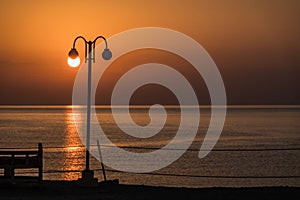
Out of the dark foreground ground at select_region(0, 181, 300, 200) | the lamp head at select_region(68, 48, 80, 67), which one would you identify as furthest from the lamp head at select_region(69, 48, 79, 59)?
the dark foreground ground at select_region(0, 181, 300, 200)

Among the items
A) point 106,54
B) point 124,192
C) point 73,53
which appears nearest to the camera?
point 124,192

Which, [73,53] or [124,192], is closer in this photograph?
[124,192]

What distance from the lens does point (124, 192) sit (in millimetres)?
A: 18453

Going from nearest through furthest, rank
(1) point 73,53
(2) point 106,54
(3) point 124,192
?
(3) point 124,192 → (1) point 73,53 → (2) point 106,54

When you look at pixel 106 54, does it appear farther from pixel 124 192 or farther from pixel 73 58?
pixel 124 192

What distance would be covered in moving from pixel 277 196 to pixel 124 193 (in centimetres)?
434

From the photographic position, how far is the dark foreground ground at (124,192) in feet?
57.5

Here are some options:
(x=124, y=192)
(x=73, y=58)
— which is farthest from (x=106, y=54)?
(x=124, y=192)

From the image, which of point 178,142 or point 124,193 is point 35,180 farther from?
point 178,142

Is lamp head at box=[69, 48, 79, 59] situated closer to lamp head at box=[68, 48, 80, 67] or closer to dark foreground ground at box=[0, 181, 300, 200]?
lamp head at box=[68, 48, 80, 67]

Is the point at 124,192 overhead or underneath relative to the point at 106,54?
underneath

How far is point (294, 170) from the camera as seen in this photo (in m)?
71.9

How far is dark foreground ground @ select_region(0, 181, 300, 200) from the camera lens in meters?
17.5

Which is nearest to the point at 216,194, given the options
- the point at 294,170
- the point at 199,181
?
the point at 199,181
